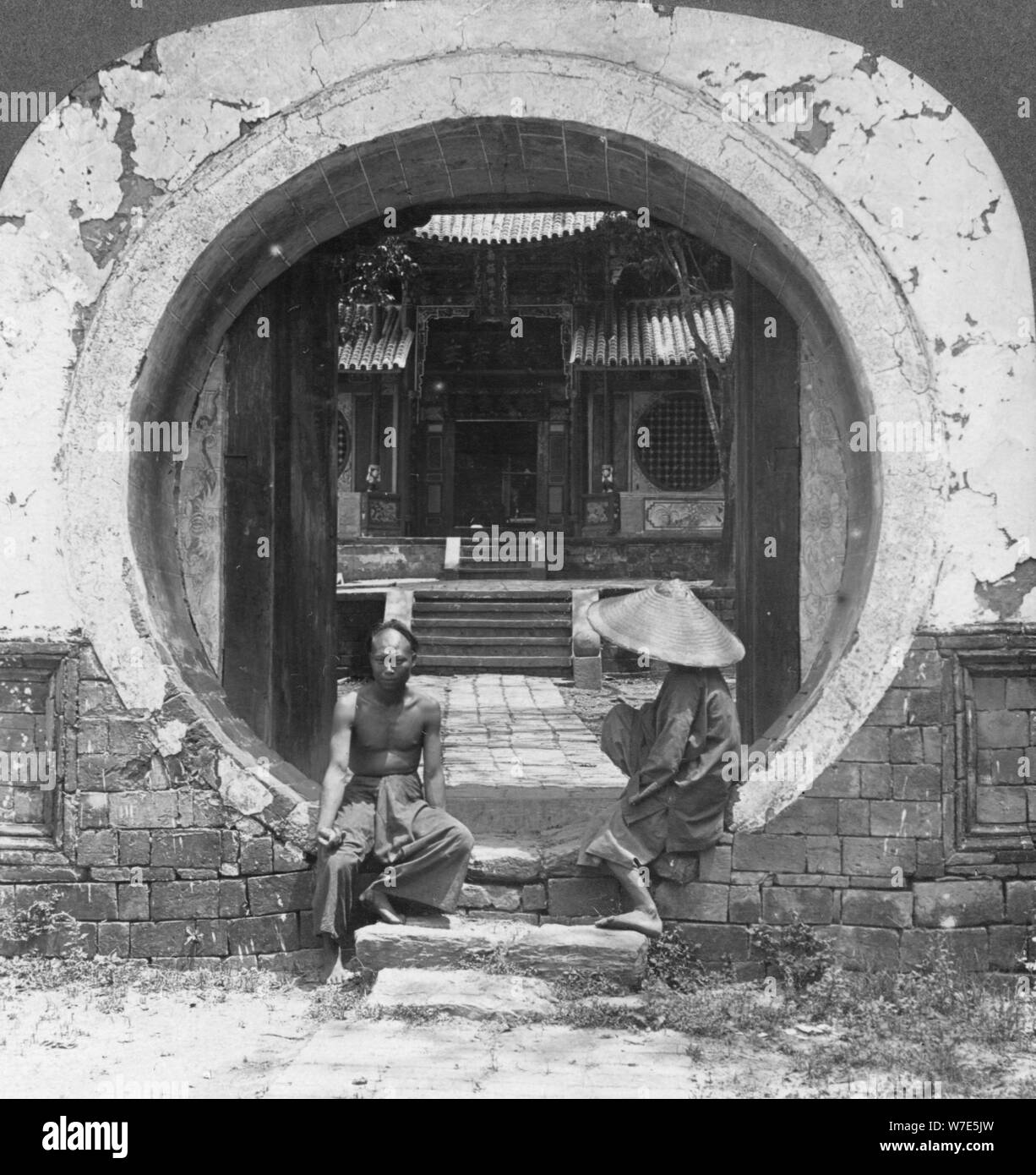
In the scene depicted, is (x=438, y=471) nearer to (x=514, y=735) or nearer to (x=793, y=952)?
(x=514, y=735)

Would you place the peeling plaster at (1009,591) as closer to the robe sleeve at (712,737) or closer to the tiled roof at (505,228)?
the robe sleeve at (712,737)

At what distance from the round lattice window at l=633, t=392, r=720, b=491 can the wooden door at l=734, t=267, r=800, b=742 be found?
15852 mm

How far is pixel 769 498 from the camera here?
629cm

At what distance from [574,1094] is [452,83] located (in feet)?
12.8

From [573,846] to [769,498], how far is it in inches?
78.1

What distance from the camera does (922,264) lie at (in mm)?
5262

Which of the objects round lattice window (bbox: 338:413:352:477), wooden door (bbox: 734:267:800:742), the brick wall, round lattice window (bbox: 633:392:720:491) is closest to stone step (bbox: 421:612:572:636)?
round lattice window (bbox: 633:392:720:491)

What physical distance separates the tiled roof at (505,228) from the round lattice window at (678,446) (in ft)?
11.1

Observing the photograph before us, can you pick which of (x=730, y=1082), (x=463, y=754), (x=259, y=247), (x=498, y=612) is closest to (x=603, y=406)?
(x=498, y=612)

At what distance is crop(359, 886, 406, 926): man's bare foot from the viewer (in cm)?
512

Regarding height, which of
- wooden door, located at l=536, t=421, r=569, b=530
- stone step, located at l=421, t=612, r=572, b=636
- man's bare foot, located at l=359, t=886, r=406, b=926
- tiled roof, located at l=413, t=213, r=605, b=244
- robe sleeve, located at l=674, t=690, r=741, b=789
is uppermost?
tiled roof, located at l=413, t=213, r=605, b=244

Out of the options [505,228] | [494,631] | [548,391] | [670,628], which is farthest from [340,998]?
[548,391]

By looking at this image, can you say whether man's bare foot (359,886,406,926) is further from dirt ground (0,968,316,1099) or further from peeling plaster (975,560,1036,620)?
peeling plaster (975,560,1036,620)
